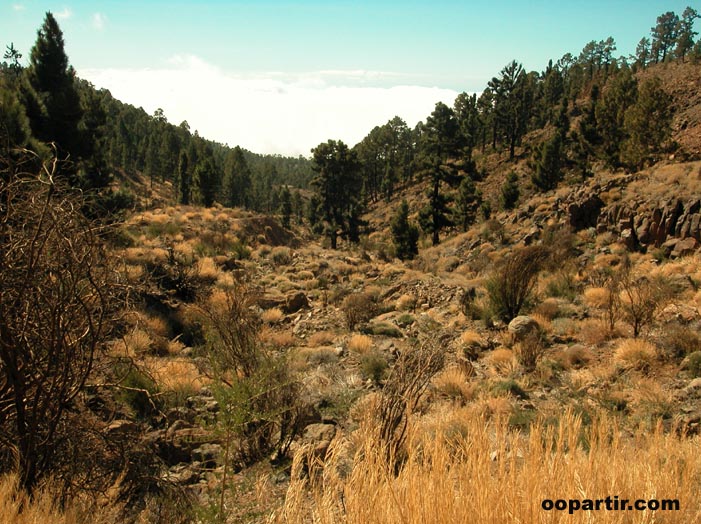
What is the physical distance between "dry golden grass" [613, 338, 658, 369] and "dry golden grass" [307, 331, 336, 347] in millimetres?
7227

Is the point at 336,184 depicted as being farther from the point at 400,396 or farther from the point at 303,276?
the point at 400,396

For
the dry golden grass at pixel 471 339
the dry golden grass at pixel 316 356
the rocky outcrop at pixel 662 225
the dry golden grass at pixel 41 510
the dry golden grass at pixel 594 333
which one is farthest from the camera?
the rocky outcrop at pixel 662 225

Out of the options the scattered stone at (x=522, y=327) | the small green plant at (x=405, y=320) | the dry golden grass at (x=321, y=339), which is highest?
the scattered stone at (x=522, y=327)

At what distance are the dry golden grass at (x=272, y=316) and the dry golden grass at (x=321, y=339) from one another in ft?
6.58

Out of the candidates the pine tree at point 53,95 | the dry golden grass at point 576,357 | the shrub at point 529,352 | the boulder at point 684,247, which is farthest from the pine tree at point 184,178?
the dry golden grass at point 576,357

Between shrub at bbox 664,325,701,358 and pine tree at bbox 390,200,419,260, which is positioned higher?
pine tree at bbox 390,200,419,260

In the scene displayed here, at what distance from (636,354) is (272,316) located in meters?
10.3

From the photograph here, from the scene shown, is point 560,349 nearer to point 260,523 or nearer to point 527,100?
point 260,523

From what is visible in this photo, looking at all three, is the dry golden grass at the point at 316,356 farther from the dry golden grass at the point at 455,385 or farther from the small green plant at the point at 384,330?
the dry golden grass at the point at 455,385

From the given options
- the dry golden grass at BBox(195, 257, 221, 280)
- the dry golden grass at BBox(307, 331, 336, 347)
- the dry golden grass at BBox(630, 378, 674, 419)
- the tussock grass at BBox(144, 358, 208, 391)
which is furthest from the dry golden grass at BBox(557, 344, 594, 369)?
the dry golden grass at BBox(195, 257, 221, 280)

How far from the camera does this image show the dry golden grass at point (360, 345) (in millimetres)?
10867

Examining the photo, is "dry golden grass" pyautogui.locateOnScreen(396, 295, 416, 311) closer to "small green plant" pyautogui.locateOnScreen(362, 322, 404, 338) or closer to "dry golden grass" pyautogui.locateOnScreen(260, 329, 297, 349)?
"small green plant" pyautogui.locateOnScreen(362, 322, 404, 338)

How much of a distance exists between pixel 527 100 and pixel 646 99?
42.1m

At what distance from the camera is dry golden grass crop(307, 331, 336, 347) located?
12148mm
